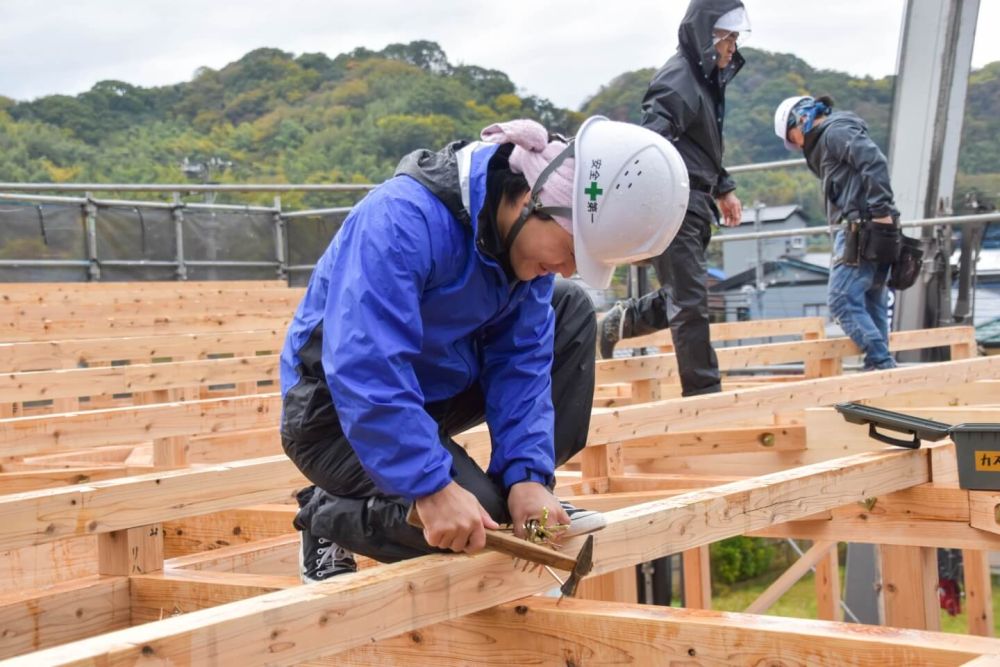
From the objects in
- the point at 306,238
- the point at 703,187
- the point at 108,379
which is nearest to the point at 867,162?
the point at 703,187

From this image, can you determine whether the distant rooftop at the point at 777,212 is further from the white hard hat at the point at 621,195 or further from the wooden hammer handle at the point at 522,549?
the wooden hammer handle at the point at 522,549

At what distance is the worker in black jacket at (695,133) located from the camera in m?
4.35

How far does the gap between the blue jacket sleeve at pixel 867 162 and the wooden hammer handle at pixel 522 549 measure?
4.15 metres

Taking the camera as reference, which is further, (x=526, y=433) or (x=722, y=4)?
(x=722, y=4)

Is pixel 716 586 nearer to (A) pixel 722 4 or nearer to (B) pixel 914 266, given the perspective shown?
(B) pixel 914 266

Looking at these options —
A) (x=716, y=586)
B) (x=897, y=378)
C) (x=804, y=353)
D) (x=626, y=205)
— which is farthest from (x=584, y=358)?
(x=716, y=586)

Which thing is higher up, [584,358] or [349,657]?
[584,358]

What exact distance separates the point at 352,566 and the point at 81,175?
68.7 ft

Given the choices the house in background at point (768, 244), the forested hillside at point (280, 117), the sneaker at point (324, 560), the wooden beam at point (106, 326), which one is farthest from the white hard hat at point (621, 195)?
the forested hillside at point (280, 117)

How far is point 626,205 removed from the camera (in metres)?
1.96

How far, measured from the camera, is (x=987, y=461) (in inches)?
97.7

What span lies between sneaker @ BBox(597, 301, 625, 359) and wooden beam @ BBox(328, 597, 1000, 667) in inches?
131

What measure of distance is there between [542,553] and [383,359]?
43 cm

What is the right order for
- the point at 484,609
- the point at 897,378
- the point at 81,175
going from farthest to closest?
the point at 81,175
the point at 897,378
the point at 484,609
